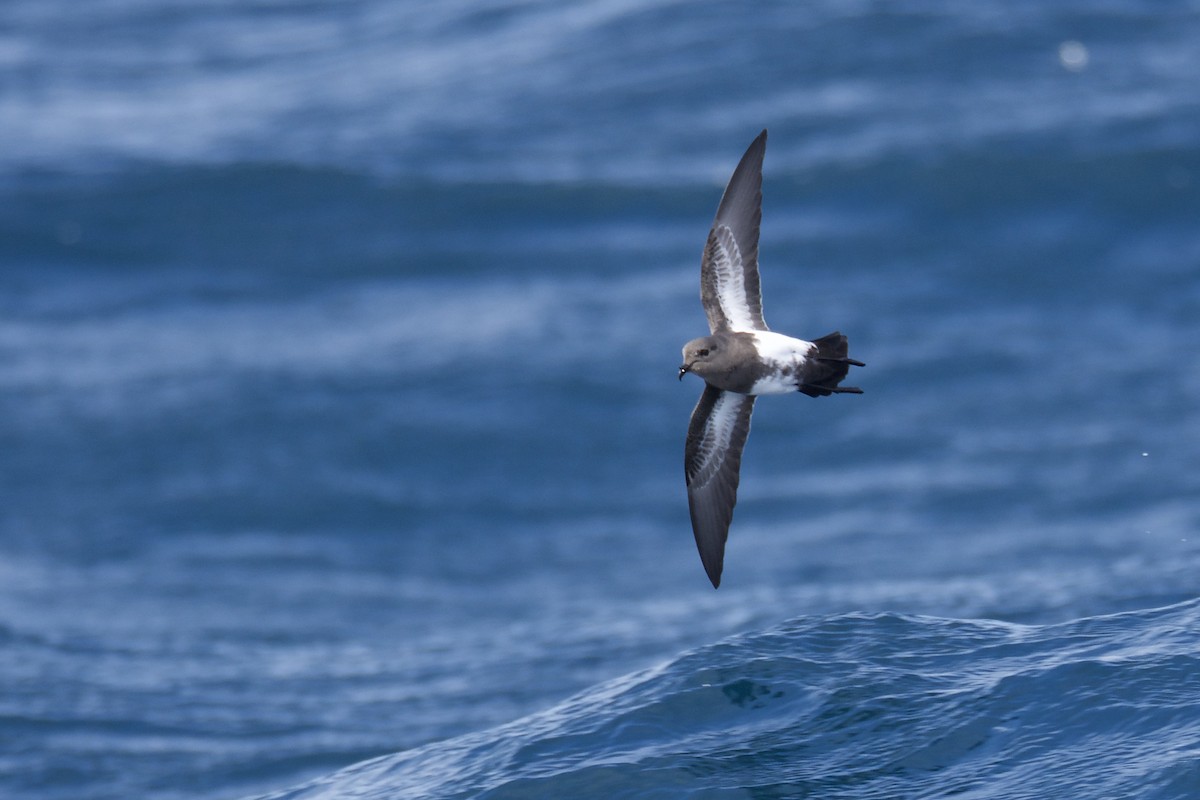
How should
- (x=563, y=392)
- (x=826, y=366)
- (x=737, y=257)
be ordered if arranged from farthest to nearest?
(x=563, y=392)
(x=737, y=257)
(x=826, y=366)

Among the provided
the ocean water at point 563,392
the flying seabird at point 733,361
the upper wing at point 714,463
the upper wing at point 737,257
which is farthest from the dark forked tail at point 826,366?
the ocean water at point 563,392

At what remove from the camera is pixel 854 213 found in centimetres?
2273

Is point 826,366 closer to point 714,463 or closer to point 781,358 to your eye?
point 781,358

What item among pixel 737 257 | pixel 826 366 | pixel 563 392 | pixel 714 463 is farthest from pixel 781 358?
pixel 563 392

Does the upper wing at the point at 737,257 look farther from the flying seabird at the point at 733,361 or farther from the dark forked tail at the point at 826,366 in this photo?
the dark forked tail at the point at 826,366

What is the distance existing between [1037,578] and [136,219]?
50.2ft

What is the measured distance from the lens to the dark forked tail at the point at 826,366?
855cm

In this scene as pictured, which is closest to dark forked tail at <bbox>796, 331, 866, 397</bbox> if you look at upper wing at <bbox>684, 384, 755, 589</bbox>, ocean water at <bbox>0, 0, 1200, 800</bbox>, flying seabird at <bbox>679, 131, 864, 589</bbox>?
flying seabird at <bbox>679, 131, 864, 589</bbox>

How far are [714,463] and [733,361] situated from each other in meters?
1.04

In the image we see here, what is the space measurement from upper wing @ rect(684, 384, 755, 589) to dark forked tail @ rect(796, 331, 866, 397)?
70cm

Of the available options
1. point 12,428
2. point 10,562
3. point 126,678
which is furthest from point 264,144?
point 126,678

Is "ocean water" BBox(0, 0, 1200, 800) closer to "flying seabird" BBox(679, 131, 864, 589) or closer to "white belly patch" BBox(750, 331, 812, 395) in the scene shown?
"flying seabird" BBox(679, 131, 864, 589)

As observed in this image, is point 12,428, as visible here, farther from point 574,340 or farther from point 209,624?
point 574,340

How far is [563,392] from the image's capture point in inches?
809
